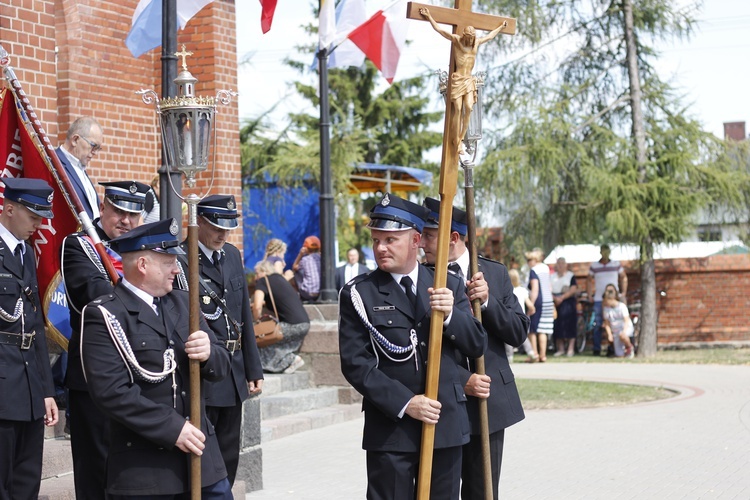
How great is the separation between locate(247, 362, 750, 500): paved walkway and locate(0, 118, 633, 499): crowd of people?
246cm

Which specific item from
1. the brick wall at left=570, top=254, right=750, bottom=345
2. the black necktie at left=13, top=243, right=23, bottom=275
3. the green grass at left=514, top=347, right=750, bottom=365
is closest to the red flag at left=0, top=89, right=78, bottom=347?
the black necktie at left=13, top=243, right=23, bottom=275

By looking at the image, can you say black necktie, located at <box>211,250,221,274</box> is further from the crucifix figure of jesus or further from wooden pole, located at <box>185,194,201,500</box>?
the crucifix figure of jesus

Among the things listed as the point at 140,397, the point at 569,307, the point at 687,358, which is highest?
the point at 140,397

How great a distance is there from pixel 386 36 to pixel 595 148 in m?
8.60

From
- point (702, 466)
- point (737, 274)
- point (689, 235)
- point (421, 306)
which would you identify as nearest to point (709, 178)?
point (689, 235)

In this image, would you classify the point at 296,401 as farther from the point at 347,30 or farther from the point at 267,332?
the point at 347,30

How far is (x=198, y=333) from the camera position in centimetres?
450

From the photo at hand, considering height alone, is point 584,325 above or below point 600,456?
above

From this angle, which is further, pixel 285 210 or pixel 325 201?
pixel 285 210

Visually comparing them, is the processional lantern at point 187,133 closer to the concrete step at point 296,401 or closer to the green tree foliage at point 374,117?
the concrete step at point 296,401

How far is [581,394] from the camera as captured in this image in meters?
13.8

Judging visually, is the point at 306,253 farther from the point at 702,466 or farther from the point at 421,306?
the point at 421,306

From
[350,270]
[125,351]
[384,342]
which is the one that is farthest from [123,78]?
[125,351]

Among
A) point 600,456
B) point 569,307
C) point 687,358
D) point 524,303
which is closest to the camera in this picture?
point 600,456
